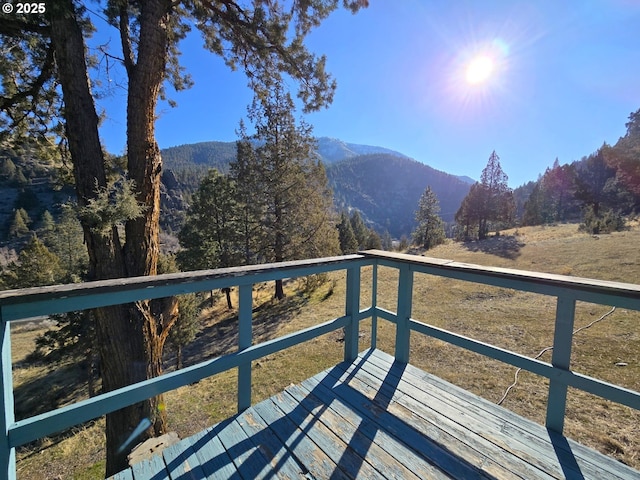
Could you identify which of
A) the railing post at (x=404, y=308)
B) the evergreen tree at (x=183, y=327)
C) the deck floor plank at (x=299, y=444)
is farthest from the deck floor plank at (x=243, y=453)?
the evergreen tree at (x=183, y=327)

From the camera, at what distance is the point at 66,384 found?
12.1 metres

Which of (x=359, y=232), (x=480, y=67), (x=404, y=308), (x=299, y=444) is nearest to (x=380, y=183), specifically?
(x=359, y=232)

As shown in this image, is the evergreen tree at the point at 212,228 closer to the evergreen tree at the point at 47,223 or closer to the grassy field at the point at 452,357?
the grassy field at the point at 452,357

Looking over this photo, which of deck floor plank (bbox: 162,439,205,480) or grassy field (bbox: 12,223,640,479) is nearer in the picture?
deck floor plank (bbox: 162,439,205,480)

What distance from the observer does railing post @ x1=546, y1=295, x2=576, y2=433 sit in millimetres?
1772

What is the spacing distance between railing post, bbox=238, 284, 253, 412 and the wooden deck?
0.18 m

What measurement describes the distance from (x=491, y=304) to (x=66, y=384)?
1686 cm

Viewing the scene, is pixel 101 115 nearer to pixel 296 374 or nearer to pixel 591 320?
pixel 296 374

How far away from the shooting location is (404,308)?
2.71 m

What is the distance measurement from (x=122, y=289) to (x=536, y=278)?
2423 millimetres

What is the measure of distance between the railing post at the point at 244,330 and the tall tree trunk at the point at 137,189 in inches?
81.2

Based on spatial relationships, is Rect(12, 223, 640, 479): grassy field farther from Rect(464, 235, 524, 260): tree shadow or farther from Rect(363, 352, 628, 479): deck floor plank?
Rect(464, 235, 524, 260): tree shadow

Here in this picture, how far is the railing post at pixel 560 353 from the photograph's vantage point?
5.81 ft

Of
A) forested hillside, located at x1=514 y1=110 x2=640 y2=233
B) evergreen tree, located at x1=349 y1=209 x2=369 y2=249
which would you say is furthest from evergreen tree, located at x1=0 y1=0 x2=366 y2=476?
evergreen tree, located at x1=349 y1=209 x2=369 y2=249
